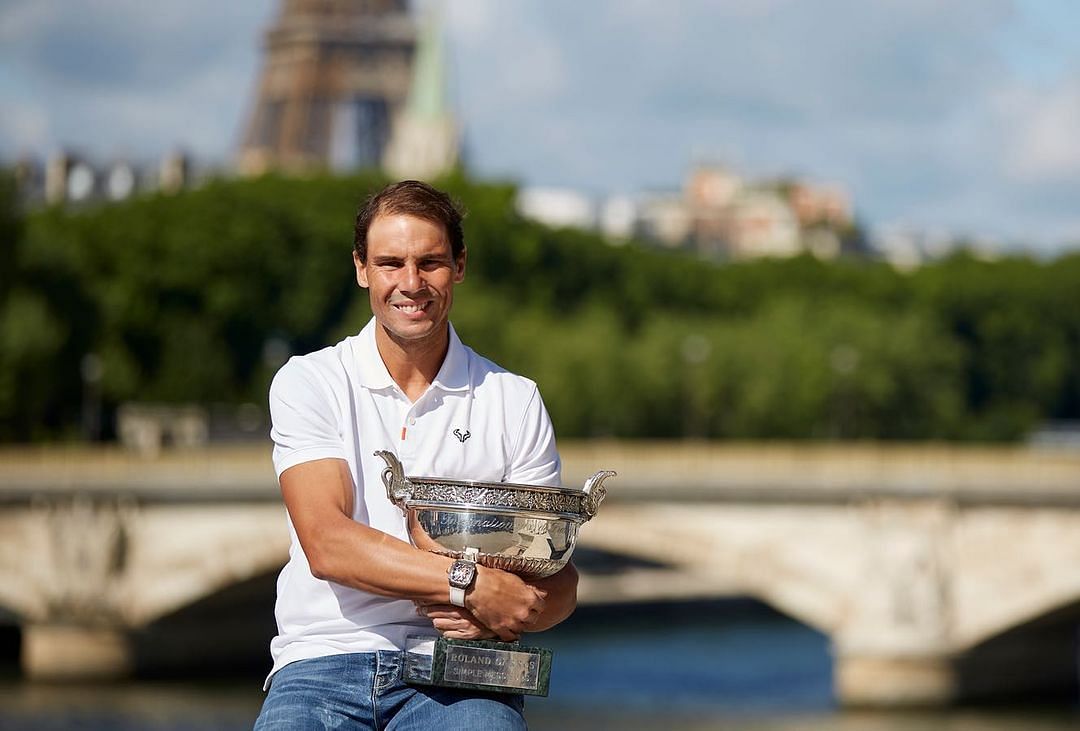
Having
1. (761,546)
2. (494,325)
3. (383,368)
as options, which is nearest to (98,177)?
(494,325)

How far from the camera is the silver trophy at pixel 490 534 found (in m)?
4.09

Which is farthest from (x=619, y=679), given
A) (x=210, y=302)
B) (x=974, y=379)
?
(x=974, y=379)

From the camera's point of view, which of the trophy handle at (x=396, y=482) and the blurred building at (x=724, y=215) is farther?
the blurred building at (x=724, y=215)

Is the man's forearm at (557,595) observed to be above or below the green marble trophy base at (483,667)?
above

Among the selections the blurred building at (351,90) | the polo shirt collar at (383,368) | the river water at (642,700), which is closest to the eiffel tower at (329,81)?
the blurred building at (351,90)

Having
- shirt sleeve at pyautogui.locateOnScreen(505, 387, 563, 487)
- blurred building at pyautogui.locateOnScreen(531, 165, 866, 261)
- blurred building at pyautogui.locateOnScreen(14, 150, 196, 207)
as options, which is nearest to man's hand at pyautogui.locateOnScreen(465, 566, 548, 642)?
shirt sleeve at pyautogui.locateOnScreen(505, 387, 563, 487)

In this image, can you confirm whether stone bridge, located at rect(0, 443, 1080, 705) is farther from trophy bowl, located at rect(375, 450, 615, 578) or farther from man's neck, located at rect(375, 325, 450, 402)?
trophy bowl, located at rect(375, 450, 615, 578)

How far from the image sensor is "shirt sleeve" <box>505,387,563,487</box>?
4438mm

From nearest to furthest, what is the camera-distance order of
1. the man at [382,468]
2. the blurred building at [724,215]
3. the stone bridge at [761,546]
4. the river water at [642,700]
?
the man at [382,468]
the river water at [642,700]
the stone bridge at [761,546]
the blurred building at [724,215]

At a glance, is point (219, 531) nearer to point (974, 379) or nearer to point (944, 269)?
point (974, 379)

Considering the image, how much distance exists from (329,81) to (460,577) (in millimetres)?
104755

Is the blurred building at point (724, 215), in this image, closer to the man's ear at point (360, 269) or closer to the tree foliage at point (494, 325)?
the tree foliage at point (494, 325)

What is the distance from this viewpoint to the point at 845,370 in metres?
61.3

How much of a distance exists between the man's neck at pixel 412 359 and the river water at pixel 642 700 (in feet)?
75.6
